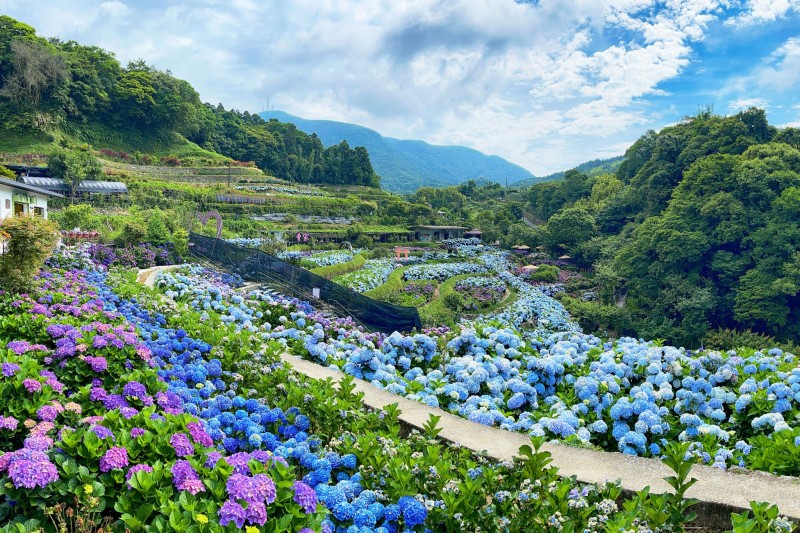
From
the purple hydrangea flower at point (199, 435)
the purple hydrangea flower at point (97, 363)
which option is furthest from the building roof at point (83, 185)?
the purple hydrangea flower at point (199, 435)

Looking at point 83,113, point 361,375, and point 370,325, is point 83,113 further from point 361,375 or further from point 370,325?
point 361,375

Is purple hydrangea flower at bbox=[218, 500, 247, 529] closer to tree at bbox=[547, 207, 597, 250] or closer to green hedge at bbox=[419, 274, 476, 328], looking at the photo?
green hedge at bbox=[419, 274, 476, 328]

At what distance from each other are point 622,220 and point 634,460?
1660 inches

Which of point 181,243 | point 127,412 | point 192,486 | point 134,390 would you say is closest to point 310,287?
point 181,243

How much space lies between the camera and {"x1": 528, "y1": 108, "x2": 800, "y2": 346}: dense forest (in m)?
23.5

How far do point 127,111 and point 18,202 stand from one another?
41694mm

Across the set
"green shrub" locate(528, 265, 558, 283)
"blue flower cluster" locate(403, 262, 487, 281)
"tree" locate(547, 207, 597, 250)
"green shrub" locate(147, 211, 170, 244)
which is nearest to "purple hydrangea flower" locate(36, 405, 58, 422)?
"green shrub" locate(147, 211, 170, 244)

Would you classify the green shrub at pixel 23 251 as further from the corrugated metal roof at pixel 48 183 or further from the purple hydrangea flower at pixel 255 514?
the corrugated metal roof at pixel 48 183

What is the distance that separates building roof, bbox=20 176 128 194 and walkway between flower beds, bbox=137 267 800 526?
30.1 metres

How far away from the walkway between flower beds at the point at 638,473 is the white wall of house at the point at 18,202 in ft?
46.8

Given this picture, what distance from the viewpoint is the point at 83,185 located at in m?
28.5

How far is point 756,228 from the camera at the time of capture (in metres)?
25.6

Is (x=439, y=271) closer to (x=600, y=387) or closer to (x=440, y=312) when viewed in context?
(x=440, y=312)

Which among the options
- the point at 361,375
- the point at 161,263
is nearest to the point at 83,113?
the point at 161,263
